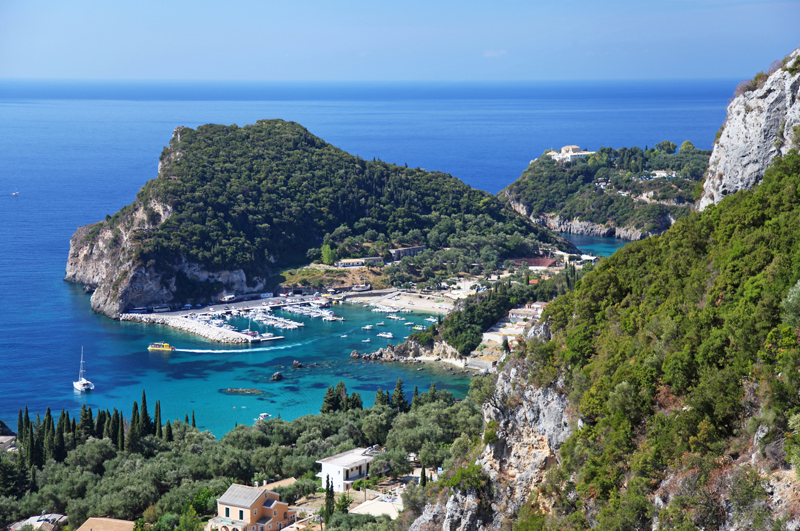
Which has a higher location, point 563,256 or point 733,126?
point 733,126

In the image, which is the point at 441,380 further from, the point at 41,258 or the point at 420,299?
the point at 41,258

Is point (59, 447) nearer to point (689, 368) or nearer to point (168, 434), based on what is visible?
point (168, 434)

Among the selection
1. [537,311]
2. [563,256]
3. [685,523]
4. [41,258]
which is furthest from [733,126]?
[41,258]

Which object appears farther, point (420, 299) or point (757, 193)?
point (420, 299)

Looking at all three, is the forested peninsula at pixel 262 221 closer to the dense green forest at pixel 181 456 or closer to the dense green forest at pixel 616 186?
the dense green forest at pixel 616 186

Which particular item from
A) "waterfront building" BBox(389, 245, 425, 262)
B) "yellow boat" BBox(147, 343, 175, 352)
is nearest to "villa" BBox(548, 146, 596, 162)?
"waterfront building" BBox(389, 245, 425, 262)

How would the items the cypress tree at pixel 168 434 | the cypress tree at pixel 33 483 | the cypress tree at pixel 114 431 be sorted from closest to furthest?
the cypress tree at pixel 33 483, the cypress tree at pixel 114 431, the cypress tree at pixel 168 434

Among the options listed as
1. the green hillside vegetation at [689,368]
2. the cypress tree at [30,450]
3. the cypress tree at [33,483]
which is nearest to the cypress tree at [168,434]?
the cypress tree at [30,450]
